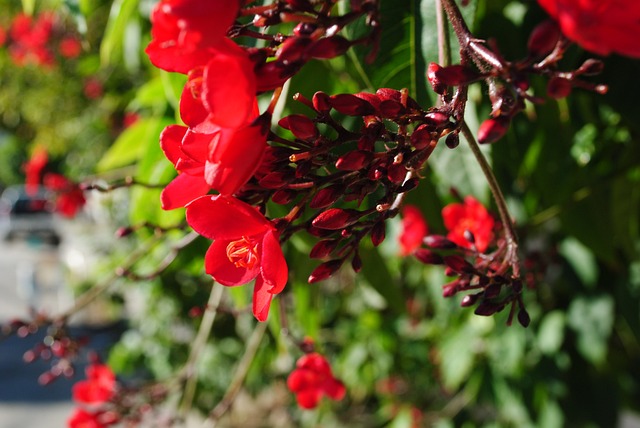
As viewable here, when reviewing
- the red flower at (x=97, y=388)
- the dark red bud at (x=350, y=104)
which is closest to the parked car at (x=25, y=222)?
the red flower at (x=97, y=388)

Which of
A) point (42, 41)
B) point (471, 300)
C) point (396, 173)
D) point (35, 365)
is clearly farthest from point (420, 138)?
point (35, 365)

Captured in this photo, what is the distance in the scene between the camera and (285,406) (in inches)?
150

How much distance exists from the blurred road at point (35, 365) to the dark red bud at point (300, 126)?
3.89m

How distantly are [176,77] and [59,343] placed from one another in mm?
767

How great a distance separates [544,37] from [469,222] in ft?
2.19

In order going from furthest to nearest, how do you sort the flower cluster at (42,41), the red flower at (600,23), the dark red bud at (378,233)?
the flower cluster at (42,41) → the dark red bud at (378,233) → the red flower at (600,23)

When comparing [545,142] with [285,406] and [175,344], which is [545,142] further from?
[285,406]

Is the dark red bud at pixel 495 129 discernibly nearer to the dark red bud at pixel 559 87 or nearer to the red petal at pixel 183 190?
the dark red bud at pixel 559 87

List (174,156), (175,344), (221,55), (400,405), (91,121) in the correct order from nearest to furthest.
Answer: (221,55)
(174,156)
(400,405)
(175,344)
(91,121)

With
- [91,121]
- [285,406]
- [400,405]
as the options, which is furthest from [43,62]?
[400,405]

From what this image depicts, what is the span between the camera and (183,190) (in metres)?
0.61

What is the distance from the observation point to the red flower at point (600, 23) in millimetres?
417

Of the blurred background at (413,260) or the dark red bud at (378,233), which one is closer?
the dark red bud at (378,233)

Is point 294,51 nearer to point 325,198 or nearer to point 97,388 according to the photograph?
point 325,198
